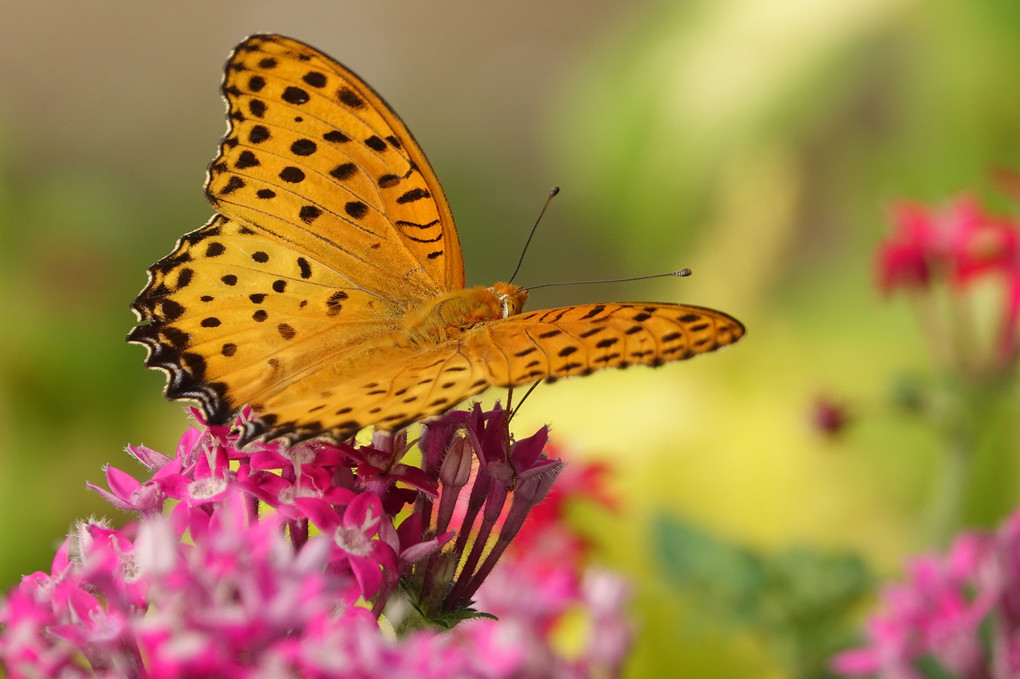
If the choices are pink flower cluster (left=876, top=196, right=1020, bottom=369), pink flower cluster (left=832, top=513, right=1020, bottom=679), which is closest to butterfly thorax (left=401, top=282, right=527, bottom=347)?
pink flower cluster (left=832, top=513, right=1020, bottom=679)

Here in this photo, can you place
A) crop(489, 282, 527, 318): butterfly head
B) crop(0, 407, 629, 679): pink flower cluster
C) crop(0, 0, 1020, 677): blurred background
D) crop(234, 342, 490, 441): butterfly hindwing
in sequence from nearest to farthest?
crop(0, 407, 629, 679): pink flower cluster < crop(234, 342, 490, 441): butterfly hindwing < crop(489, 282, 527, 318): butterfly head < crop(0, 0, 1020, 677): blurred background

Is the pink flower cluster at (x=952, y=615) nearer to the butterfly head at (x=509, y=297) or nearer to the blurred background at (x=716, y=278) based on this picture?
the blurred background at (x=716, y=278)

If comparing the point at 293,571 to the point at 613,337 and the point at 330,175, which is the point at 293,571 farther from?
the point at 330,175

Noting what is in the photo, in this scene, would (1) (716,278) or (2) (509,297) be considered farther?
(1) (716,278)

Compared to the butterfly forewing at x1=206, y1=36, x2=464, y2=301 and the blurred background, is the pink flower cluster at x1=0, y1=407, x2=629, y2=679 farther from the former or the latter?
the blurred background

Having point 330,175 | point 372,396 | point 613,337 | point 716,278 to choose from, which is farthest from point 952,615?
point 716,278

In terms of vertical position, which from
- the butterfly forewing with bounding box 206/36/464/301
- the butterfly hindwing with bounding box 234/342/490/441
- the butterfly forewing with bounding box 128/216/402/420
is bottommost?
the butterfly hindwing with bounding box 234/342/490/441

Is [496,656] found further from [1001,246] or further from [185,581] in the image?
[1001,246]
